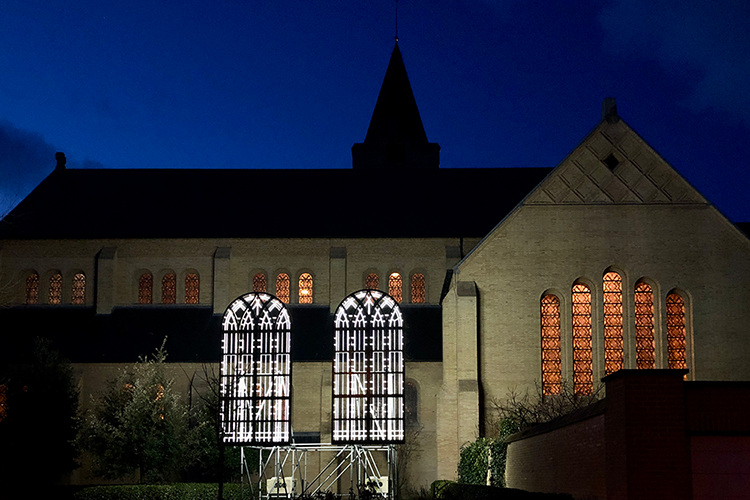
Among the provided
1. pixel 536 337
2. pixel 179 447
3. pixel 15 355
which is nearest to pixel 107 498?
pixel 179 447

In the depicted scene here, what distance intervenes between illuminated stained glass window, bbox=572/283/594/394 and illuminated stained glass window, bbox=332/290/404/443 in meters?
11.0

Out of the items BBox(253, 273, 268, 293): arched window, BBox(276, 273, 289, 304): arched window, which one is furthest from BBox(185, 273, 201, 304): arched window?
BBox(276, 273, 289, 304): arched window

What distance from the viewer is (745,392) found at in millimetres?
12805

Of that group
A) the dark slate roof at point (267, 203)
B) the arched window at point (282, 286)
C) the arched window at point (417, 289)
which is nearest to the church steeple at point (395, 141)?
the dark slate roof at point (267, 203)

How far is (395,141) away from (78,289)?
18.8 m

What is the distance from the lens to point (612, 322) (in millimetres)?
34844

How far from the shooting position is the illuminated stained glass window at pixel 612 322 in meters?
34.5

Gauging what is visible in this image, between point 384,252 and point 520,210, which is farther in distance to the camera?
point 384,252

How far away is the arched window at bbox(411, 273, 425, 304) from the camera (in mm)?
43188

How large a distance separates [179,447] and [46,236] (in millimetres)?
14714

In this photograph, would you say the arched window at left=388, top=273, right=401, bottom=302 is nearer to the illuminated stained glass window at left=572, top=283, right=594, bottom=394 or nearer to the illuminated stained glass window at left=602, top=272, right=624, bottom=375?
the illuminated stained glass window at left=572, top=283, right=594, bottom=394

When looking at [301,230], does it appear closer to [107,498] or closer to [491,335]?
[491,335]

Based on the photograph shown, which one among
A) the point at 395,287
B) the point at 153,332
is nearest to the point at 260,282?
the point at 153,332

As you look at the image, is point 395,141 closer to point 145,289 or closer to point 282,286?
point 282,286
